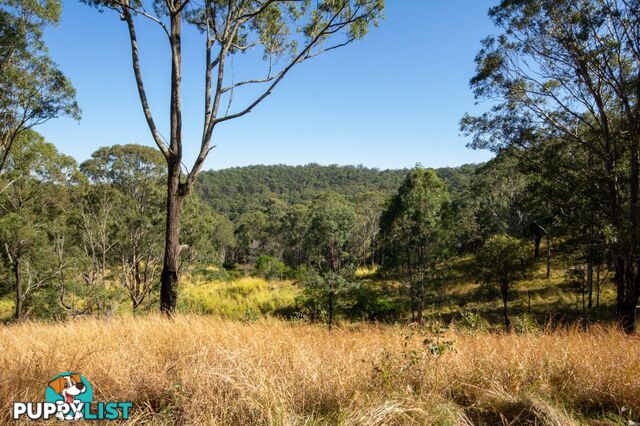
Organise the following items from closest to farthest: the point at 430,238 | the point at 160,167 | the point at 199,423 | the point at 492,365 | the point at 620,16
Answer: the point at 199,423, the point at 492,365, the point at 620,16, the point at 430,238, the point at 160,167

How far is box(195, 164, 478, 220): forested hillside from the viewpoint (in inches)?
4344

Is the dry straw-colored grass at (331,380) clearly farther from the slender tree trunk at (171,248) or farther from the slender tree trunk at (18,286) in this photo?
the slender tree trunk at (18,286)

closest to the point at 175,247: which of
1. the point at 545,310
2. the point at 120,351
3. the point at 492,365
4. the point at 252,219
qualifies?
the point at 120,351

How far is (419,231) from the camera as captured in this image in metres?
18.8

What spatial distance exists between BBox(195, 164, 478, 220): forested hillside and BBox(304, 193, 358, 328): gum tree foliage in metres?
81.5

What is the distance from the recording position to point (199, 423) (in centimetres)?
227

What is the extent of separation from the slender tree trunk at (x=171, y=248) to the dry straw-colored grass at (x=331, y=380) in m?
2.02

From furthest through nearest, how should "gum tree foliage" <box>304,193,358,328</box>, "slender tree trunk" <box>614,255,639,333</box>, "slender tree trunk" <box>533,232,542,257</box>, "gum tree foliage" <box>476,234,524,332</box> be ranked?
"slender tree trunk" <box>533,232,542,257</box>, "gum tree foliage" <box>476,234,524,332</box>, "gum tree foliage" <box>304,193,358,328</box>, "slender tree trunk" <box>614,255,639,333</box>

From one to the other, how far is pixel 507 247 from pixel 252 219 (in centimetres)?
4621

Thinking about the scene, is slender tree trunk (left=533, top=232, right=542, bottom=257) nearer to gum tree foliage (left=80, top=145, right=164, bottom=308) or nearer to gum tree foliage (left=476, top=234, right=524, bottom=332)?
gum tree foliage (left=476, top=234, right=524, bottom=332)

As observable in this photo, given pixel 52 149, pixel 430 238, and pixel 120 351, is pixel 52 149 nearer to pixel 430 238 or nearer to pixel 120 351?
pixel 120 351

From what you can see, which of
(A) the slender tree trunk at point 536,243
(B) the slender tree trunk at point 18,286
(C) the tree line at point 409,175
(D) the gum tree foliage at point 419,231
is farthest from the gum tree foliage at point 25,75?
(A) the slender tree trunk at point 536,243

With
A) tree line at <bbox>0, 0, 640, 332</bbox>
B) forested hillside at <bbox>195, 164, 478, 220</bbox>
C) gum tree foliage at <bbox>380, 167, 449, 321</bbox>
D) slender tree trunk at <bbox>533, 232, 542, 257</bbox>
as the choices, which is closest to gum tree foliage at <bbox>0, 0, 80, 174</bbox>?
tree line at <bbox>0, 0, 640, 332</bbox>

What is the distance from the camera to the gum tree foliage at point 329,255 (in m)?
16.2
